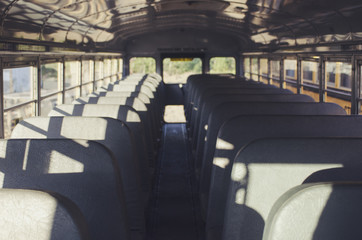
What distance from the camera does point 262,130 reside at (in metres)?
2.65

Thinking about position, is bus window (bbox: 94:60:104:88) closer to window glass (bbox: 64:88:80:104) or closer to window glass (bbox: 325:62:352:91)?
window glass (bbox: 64:88:80:104)

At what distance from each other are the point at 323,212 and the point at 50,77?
468 centimetres

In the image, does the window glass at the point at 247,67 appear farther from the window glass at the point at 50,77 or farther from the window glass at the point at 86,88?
the window glass at the point at 50,77

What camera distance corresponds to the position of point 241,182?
79.7 inches

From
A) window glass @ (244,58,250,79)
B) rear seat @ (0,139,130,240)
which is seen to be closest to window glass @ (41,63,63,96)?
rear seat @ (0,139,130,240)

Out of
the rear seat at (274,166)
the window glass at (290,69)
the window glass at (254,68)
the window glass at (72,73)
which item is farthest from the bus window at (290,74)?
the rear seat at (274,166)

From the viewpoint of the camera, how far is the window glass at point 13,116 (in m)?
3.69

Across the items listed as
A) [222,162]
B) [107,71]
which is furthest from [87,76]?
[222,162]

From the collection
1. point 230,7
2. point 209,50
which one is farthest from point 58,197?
point 209,50

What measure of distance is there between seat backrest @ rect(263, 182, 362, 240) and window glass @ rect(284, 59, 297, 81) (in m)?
5.64

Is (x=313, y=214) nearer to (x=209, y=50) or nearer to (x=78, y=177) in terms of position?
(x=78, y=177)

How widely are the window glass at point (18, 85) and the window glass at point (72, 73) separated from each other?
4.99 ft

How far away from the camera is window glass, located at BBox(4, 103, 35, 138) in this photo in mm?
3686

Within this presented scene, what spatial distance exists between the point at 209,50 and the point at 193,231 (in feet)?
29.8
